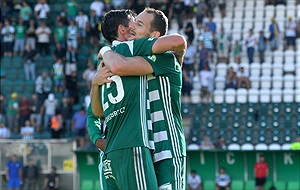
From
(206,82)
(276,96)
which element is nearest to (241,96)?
(276,96)

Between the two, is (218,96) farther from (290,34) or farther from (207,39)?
(290,34)

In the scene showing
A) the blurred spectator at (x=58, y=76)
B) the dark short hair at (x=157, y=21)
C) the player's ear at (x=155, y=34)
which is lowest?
the player's ear at (x=155, y=34)

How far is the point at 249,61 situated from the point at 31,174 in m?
7.77

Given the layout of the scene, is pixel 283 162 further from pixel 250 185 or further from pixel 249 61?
pixel 249 61

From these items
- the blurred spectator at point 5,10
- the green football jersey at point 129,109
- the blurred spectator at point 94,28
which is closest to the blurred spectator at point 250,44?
the blurred spectator at point 94,28

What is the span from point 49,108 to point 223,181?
6.31 metres

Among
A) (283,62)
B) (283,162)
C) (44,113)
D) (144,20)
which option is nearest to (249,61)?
(283,62)

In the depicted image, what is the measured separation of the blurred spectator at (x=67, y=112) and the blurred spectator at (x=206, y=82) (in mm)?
4152

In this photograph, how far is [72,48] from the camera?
1119 inches

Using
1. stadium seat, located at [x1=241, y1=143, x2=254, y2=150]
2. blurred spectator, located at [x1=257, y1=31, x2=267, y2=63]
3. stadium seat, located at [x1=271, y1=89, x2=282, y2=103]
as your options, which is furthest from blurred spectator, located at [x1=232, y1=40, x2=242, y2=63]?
stadium seat, located at [x1=241, y1=143, x2=254, y2=150]

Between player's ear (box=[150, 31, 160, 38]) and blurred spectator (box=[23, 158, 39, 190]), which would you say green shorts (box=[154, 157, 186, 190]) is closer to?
player's ear (box=[150, 31, 160, 38])

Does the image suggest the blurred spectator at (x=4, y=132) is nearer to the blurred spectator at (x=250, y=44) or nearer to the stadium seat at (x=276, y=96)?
the blurred spectator at (x=250, y=44)

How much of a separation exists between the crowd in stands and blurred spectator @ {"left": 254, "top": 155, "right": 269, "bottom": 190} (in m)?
3.13

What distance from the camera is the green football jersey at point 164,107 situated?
6.43 meters
